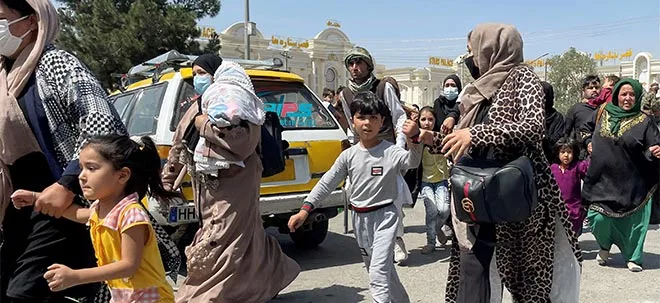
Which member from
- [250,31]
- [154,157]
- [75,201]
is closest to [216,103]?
→ [154,157]

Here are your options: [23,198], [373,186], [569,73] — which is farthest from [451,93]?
[569,73]

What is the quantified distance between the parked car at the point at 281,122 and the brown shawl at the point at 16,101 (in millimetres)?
2171

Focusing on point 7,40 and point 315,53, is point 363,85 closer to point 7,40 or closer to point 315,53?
point 7,40

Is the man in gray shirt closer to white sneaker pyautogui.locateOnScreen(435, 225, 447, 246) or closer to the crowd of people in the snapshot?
the crowd of people

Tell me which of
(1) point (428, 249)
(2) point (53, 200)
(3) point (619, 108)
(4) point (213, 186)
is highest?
(2) point (53, 200)

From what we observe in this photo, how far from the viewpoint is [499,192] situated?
2.69 meters

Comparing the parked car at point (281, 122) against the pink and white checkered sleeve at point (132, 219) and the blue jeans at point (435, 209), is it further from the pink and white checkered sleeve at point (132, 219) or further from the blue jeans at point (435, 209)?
the pink and white checkered sleeve at point (132, 219)

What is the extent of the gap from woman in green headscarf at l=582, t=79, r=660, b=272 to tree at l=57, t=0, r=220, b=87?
18.3m

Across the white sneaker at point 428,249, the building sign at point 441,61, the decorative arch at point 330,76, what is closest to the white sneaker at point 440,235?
the white sneaker at point 428,249

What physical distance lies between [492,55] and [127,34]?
20.2m

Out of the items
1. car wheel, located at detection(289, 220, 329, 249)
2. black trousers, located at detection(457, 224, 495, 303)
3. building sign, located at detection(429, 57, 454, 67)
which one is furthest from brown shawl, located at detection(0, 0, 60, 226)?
building sign, located at detection(429, 57, 454, 67)

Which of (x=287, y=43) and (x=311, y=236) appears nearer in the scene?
(x=311, y=236)

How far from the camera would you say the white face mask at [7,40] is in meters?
2.58

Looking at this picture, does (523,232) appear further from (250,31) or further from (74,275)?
(250,31)
